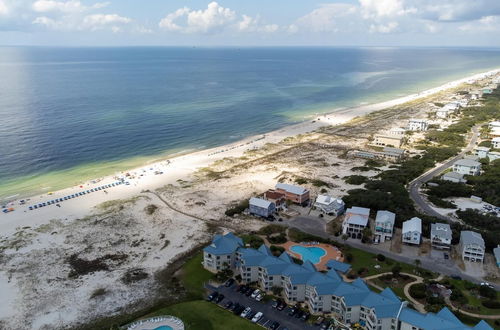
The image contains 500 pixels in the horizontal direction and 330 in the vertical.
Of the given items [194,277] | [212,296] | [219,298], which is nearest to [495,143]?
[194,277]

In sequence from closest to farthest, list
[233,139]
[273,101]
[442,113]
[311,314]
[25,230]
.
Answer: [311,314] < [25,230] < [233,139] < [442,113] < [273,101]

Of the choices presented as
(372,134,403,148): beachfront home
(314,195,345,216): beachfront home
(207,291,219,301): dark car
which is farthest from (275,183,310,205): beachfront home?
(372,134,403,148): beachfront home

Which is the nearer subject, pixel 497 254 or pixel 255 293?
pixel 255 293

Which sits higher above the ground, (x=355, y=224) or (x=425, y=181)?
(x=355, y=224)

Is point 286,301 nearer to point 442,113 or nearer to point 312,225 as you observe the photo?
point 312,225

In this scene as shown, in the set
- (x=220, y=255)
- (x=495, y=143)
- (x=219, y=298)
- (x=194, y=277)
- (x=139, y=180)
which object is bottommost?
(x=139, y=180)

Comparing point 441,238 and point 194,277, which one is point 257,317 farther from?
point 441,238

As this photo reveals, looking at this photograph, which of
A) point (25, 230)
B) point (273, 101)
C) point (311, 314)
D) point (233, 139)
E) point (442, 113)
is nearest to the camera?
point (311, 314)

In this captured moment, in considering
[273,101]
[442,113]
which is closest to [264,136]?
[273,101]
